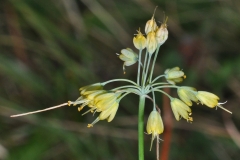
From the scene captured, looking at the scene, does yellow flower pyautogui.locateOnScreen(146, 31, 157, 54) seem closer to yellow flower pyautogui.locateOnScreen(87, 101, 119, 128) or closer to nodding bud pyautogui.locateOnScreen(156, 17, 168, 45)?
nodding bud pyautogui.locateOnScreen(156, 17, 168, 45)

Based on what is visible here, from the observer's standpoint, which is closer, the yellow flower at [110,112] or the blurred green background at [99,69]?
the yellow flower at [110,112]

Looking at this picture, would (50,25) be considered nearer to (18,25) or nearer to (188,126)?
(18,25)

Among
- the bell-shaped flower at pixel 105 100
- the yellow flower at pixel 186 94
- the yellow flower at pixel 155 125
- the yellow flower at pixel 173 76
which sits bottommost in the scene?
the yellow flower at pixel 155 125

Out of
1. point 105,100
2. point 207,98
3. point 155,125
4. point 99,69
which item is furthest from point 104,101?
point 99,69

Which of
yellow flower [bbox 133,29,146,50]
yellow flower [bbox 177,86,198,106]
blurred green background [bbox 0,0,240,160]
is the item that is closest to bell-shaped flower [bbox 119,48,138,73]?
yellow flower [bbox 133,29,146,50]

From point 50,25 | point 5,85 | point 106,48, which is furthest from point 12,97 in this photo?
point 106,48

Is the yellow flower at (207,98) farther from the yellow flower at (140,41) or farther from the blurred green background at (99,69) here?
the blurred green background at (99,69)

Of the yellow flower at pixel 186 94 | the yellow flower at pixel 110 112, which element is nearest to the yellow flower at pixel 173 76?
the yellow flower at pixel 186 94

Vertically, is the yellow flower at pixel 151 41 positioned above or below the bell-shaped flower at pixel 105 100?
above
